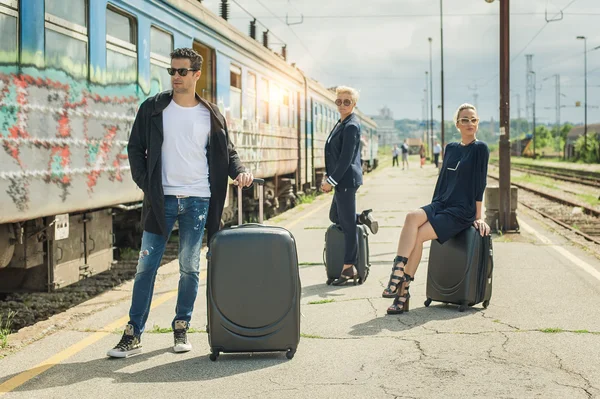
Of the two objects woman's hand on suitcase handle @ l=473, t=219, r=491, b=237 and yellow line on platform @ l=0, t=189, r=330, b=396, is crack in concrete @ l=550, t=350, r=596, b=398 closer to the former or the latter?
woman's hand on suitcase handle @ l=473, t=219, r=491, b=237

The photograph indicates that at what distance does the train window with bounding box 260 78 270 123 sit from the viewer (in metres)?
15.5

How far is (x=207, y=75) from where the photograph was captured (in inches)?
470

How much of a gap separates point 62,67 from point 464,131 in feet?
10.5

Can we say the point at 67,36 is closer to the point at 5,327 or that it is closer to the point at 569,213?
the point at 5,327

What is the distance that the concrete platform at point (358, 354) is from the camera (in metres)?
4.77

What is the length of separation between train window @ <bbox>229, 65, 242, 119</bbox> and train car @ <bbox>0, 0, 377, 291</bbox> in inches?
41.4

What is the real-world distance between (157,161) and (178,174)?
16cm

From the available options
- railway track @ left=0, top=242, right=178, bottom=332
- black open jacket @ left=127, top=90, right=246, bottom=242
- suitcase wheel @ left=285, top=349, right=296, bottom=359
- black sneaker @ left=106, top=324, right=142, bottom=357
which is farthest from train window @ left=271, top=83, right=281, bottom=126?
suitcase wheel @ left=285, top=349, right=296, bottom=359

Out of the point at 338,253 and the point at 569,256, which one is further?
the point at 569,256

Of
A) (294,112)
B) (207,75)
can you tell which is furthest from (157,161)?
(294,112)

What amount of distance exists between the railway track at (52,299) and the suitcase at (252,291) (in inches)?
91.5

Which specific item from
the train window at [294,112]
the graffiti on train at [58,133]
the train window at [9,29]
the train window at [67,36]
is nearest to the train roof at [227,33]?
the train window at [294,112]

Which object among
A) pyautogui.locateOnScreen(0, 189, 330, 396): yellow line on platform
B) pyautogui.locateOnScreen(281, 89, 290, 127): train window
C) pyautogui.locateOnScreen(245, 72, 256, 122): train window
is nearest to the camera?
pyautogui.locateOnScreen(0, 189, 330, 396): yellow line on platform

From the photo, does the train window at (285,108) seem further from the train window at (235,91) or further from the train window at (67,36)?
the train window at (67,36)
